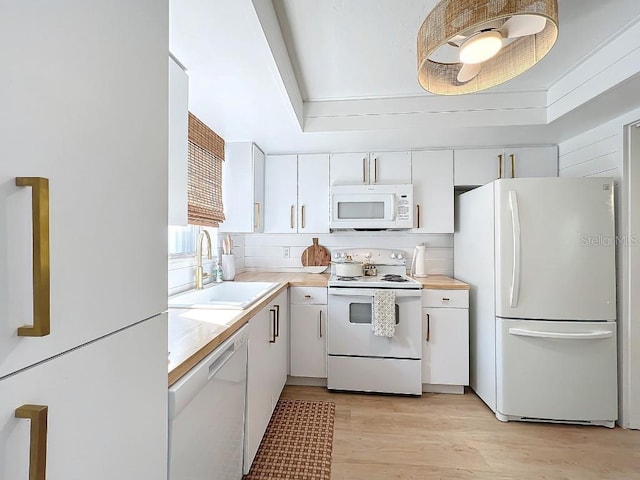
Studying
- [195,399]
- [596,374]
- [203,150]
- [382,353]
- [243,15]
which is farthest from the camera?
[382,353]

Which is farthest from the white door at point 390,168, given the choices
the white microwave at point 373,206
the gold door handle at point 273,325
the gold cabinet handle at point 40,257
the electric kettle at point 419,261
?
the gold cabinet handle at point 40,257

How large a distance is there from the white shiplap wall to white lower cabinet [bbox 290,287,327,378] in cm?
68

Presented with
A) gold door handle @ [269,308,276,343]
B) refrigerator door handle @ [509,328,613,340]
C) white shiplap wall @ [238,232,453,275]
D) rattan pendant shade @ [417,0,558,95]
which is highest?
rattan pendant shade @ [417,0,558,95]

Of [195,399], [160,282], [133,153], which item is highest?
[133,153]

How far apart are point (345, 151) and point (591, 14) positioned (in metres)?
1.84

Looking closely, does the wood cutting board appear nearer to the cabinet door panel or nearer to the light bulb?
the cabinet door panel

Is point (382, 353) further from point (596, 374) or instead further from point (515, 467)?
point (596, 374)

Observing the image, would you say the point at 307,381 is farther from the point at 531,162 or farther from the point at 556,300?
the point at 531,162

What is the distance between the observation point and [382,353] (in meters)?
2.63

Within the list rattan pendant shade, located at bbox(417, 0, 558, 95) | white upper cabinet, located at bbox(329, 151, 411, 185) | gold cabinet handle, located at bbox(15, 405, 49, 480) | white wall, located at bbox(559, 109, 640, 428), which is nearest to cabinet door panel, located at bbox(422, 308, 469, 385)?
white wall, located at bbox(559, 109, 640, 428)

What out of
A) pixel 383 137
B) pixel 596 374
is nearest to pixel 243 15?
pixel 383 137

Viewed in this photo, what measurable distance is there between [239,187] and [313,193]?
697mm

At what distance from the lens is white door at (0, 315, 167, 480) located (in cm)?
45

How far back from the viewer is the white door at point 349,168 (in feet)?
10.0
